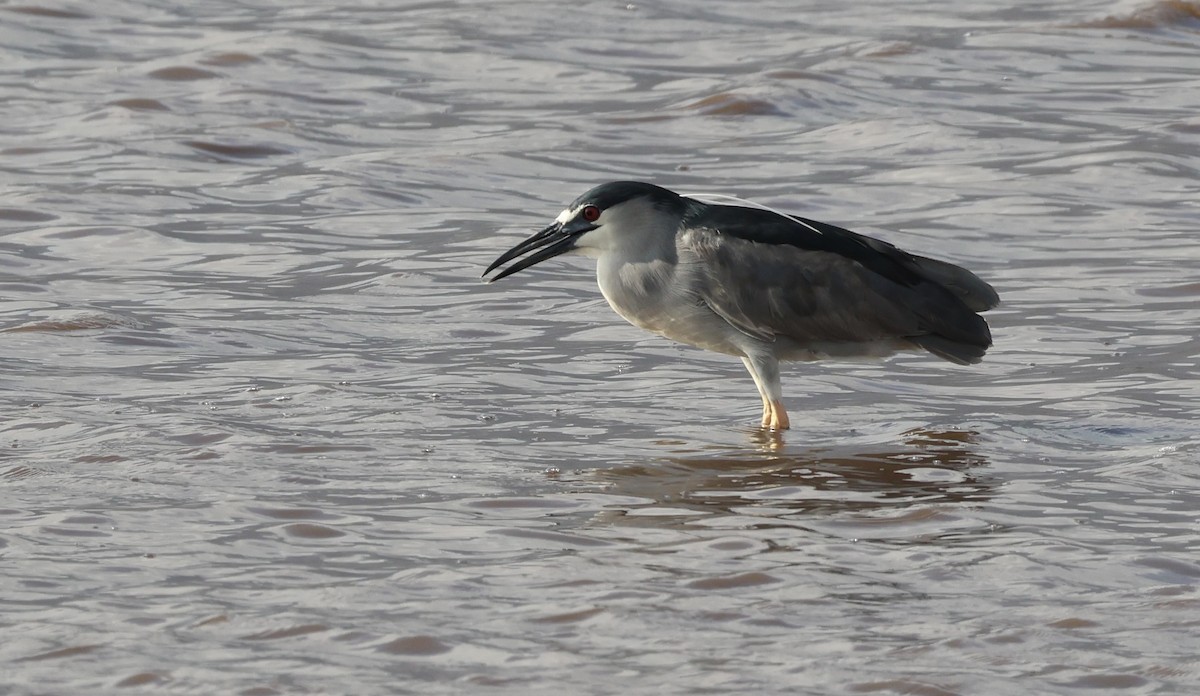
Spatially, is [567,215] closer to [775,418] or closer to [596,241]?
[596,241]

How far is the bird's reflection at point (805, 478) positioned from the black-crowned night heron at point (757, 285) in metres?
0.48

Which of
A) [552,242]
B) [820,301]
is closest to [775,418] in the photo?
[820,301]

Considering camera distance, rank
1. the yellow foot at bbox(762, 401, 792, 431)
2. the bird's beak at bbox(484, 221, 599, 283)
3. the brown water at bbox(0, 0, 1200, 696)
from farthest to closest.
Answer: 1. the bird's beak at bbox(484, 221, 599, 283)
2. the yellow foot at bbox(762, 401, 792, 431)
3. the brown water at bbox(0, 0, 1200, 696)

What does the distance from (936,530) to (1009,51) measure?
1002cm

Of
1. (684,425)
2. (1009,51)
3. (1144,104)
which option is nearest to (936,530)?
(684,425)

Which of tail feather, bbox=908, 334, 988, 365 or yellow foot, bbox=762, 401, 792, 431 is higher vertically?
tail feather, bbox=908, 334, 988, 365

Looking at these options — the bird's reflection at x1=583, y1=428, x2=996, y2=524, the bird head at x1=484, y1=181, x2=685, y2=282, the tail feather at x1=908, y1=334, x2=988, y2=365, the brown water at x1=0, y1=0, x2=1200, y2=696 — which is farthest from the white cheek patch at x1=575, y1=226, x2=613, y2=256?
the tail feather at x1=908, y1=334, x2=988, y2=365

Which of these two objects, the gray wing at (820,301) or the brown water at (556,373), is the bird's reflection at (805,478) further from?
the gray wing at (820,301)

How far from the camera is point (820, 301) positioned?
8.31 m

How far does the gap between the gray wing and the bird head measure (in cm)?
18

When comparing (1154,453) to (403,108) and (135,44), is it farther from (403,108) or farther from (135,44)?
(135,44)

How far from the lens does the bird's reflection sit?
23.1ft

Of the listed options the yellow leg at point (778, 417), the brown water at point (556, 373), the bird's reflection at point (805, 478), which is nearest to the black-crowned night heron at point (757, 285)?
the yellow leg at point (778, 417)

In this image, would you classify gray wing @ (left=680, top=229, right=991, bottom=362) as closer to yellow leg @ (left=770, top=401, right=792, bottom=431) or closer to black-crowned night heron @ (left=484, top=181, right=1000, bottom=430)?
black-crowned night heron @ (left=484, top=181, right=1000, bottom=430)
